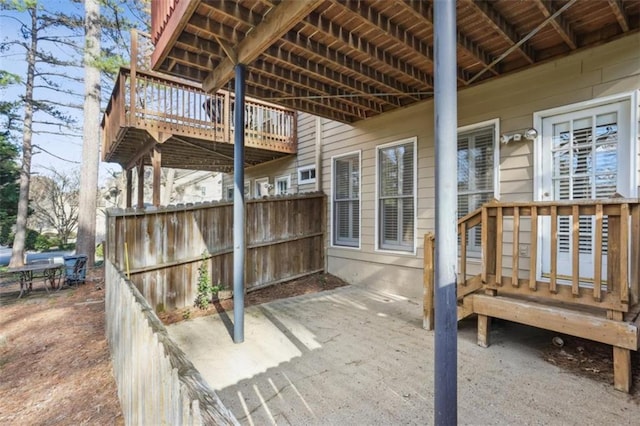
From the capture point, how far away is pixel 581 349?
302 cm

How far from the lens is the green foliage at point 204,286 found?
478cm

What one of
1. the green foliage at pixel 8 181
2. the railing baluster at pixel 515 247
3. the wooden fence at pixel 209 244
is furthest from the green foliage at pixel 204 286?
the green foliage at pixel 8 181

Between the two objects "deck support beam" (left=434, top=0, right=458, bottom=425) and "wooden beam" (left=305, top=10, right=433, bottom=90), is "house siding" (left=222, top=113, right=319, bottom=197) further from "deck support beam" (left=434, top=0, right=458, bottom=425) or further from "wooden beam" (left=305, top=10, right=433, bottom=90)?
"deck support beam" (left=434, top=0, right=458, bottom=425)

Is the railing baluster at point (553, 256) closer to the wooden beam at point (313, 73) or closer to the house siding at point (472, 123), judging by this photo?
the house siding at point (472, 123)

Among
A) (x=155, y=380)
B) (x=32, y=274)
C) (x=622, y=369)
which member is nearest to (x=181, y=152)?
(x=32, y=274)

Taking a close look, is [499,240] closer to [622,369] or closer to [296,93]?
[622,369]

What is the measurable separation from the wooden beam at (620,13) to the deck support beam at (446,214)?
2.51 metres

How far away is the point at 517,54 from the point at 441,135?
3.31m

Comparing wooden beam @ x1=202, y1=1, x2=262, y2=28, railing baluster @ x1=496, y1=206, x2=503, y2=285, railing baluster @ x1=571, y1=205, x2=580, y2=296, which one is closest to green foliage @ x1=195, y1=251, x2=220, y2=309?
wooden beam @ x1=202, y1=1, x2=262, y2=28

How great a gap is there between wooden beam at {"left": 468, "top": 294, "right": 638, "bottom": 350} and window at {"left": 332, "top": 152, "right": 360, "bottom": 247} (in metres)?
3.13

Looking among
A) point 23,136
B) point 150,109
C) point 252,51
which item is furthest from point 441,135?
point 23,136

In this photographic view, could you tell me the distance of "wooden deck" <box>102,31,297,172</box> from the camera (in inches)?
228

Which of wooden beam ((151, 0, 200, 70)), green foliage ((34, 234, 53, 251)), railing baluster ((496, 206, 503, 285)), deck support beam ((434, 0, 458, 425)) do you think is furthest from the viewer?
green foliage ((34, 234, 53, 251))

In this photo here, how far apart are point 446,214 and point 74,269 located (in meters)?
7.77
